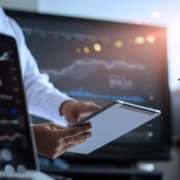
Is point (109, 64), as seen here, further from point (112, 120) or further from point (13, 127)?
point (13, 127)

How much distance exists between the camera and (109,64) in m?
1.89

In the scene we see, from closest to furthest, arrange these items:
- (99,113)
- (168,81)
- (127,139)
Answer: (99,113) → (127,139) → (168,81)

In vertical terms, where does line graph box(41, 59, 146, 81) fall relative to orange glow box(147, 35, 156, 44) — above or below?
below

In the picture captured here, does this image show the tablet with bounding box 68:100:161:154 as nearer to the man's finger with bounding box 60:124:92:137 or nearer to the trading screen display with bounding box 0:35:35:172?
the man's finger with bounding box 60:124:92:137

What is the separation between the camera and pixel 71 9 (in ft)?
6.24

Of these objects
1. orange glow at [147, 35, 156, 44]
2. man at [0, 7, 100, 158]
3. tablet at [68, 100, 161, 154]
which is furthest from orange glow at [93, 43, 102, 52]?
tablet at [68, 100, 161, 154]

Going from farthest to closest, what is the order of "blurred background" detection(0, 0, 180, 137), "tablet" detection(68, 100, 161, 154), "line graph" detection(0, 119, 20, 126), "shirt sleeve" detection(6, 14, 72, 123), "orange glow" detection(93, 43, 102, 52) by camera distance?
"orange glow" detection(93, 43, 102, 52)
"blurred background" detection(0, 0, 180, 137)
"shirt sleeve" detection(6, 14, 72, 123)
"tablet" detection(68, 100, 161, 154)
"line graph" detection(0, 119, 20, 126)

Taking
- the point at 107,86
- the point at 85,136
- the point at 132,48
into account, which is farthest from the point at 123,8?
the point at 85,136

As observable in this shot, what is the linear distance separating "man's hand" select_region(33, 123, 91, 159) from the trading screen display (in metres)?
0.19

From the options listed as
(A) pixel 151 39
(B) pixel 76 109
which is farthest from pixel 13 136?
(A) pixel 151 39

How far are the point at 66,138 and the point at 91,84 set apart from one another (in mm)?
1161

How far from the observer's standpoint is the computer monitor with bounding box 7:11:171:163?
1824 millimetres

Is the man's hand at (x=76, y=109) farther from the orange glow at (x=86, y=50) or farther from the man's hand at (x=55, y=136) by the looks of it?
the orange glow at (x=86, y=50)

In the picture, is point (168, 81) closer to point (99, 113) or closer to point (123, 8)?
point (123, 8)
